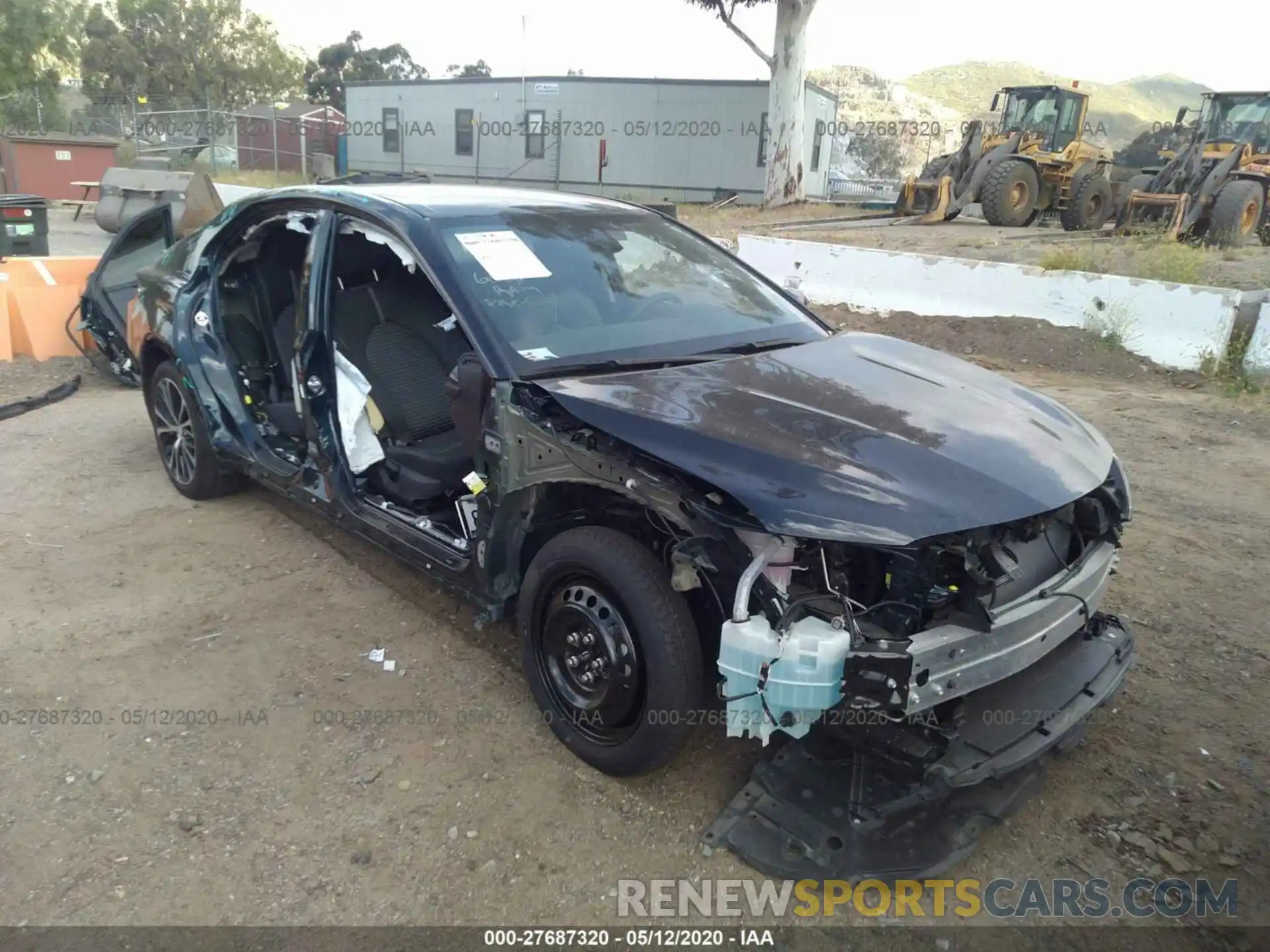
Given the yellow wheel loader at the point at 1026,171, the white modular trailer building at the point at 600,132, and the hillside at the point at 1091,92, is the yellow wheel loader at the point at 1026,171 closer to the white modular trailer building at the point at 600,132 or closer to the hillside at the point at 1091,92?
the white modular trailer building at the point at 600,132

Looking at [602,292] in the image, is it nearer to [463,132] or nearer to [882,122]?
[463,132]

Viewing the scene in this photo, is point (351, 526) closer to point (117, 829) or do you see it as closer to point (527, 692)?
point (527, 692)

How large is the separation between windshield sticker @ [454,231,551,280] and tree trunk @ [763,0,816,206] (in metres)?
18.6

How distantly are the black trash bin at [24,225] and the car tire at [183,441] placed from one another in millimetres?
7748

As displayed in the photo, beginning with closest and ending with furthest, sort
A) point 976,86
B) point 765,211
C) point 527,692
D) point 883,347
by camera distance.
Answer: point 527,692 → point 883,347 → point 765,211 → point 976,86

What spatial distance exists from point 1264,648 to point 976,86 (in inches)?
4527

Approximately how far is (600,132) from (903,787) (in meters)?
27.5

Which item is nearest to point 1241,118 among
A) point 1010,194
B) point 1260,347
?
point 1010,194

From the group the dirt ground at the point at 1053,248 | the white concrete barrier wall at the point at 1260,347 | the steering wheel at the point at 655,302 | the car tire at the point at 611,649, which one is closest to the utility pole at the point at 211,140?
the dirt ground at the point at 1053,248

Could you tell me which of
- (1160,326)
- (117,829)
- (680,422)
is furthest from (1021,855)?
(1160,326)

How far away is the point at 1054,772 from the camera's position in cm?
288

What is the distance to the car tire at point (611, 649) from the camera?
97.3 inches

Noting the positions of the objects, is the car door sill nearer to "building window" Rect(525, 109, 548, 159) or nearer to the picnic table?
the picnic table

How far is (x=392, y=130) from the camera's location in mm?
30438
